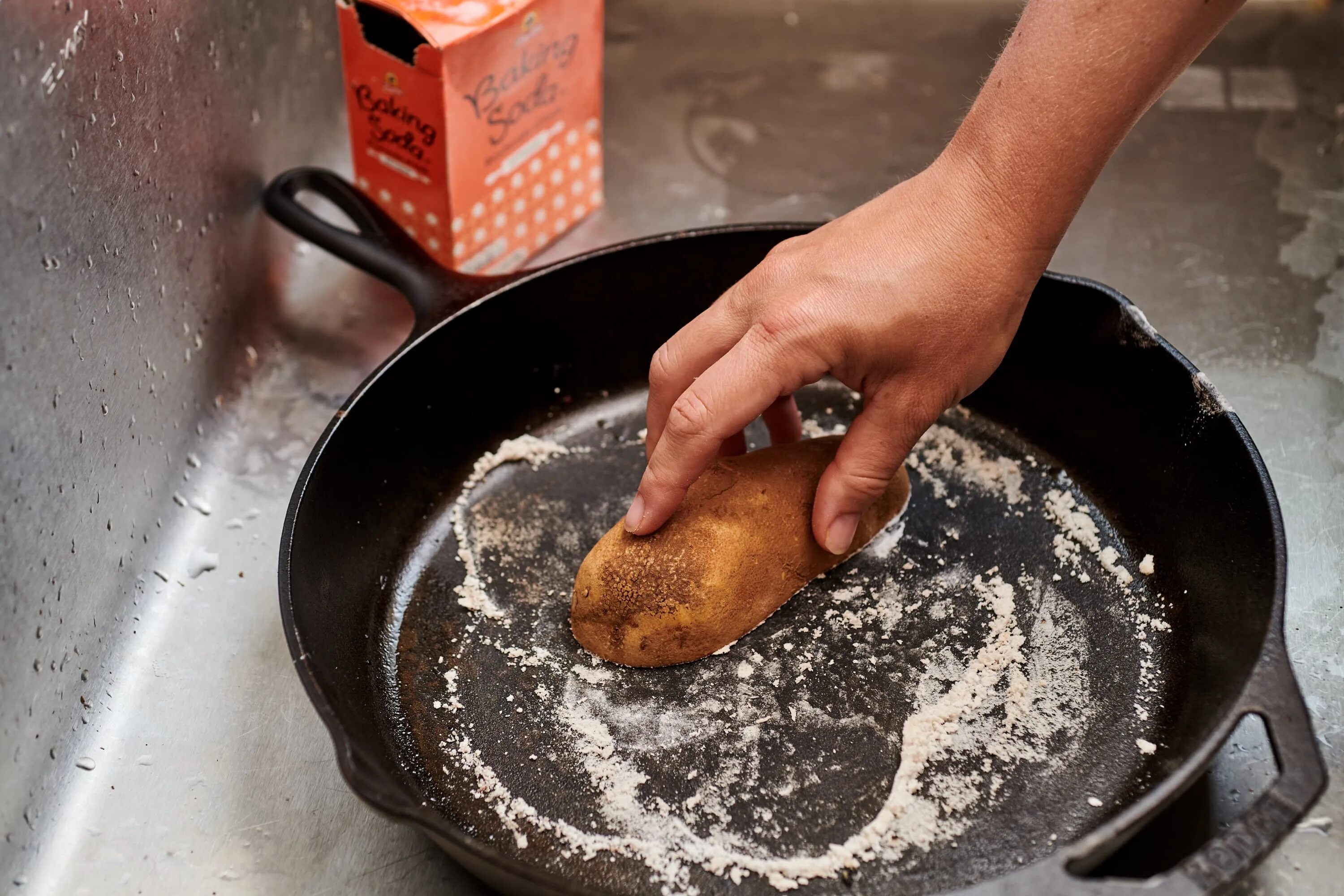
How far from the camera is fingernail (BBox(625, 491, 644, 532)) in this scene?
0.95m

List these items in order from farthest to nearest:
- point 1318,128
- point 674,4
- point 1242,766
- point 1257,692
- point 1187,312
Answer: point 674,4, point 1318,128, point 1187,312, point 1242,766, point 1257,692

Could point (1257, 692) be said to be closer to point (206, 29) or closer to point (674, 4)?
point (206, 29)

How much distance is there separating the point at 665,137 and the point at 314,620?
0.90 meters

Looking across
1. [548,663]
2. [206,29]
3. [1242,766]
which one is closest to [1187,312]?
[1242,766]

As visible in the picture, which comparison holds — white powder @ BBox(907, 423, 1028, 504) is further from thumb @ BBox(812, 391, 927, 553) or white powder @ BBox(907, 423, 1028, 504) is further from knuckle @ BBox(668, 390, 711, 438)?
knuckle @ BBox(668, 390, 711, 438)

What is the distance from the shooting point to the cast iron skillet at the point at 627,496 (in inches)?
29.2

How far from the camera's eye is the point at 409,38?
1182 millimetres

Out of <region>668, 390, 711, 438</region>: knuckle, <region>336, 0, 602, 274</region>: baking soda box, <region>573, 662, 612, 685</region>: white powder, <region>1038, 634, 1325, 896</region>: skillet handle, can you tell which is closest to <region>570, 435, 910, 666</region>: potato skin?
<region>573, 662, 612, 685</region>: white powder

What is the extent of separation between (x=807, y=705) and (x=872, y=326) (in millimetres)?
312

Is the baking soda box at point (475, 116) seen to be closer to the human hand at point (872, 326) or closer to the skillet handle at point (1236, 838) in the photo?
the human hand at point (872, 326)

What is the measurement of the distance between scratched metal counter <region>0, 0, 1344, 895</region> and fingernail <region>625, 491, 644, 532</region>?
290 mm

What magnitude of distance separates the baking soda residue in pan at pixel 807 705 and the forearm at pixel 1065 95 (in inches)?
12.8

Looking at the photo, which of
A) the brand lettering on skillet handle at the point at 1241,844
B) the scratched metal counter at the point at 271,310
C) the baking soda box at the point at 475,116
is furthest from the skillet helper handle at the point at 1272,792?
the baking soda box at the point at 475,116

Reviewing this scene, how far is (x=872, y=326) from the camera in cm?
86
